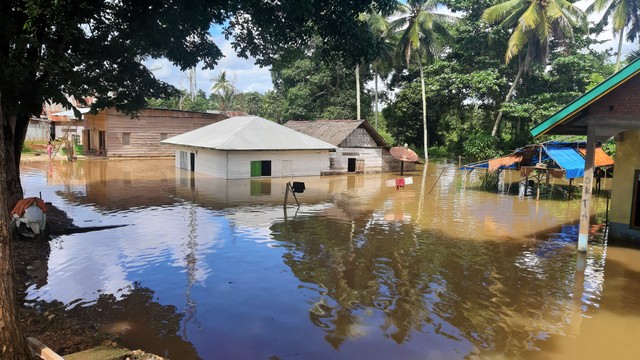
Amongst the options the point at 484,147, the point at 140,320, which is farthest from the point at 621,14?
the point at 140,320

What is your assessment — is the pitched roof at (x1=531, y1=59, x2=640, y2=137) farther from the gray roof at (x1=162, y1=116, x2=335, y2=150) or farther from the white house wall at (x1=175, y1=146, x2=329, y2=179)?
the white house wall at (x1=175, y1=146, x2=329, y2=179)

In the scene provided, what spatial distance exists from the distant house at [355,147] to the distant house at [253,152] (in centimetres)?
137

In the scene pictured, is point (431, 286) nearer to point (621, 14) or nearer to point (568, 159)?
point (568, 159)

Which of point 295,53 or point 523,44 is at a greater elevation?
point 523,44

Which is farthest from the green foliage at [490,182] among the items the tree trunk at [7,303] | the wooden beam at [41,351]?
the tree trunk at [7,303]

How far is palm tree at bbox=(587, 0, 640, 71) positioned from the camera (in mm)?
36688

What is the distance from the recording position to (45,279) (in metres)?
10.8

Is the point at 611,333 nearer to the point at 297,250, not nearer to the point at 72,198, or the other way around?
the point at 297,250

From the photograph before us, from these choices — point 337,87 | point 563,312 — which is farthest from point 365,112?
point 563,312

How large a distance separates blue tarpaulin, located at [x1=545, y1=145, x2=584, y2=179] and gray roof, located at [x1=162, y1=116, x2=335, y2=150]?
15593 millimetres

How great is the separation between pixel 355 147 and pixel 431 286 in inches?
1053

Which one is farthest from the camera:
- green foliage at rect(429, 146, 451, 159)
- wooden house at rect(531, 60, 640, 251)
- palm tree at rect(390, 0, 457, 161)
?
green foliage at rect(429, 146, 451, 159)

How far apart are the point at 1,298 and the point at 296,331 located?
4649mm

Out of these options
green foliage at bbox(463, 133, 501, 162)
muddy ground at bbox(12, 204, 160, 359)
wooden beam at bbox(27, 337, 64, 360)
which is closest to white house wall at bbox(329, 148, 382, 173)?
green foliage at bbox(463, 133, 501, 162)
